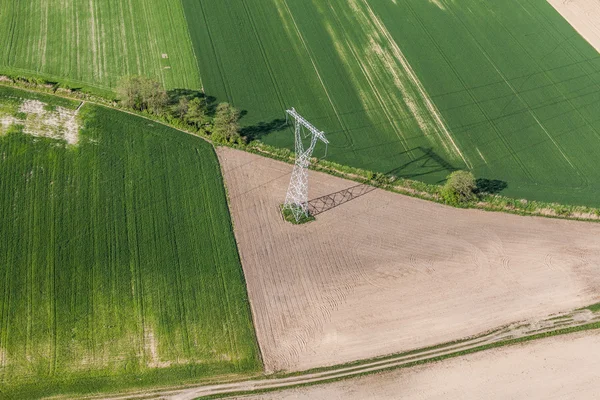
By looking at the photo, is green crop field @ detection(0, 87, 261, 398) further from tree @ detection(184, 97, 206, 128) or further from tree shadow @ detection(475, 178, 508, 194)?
tree shadow @ detection(475, 178, 508, 194)

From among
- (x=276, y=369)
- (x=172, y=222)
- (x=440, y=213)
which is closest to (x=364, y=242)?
(x=440, y=213)


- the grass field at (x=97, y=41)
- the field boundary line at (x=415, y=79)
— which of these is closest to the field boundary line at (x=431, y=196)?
the field boundary line at (x=415, y=79)

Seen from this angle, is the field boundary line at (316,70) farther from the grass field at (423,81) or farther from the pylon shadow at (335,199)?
the pylon shadow at (335,199)

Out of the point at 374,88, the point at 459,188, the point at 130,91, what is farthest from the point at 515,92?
the point at 130,91

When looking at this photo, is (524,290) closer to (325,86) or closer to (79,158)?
(325,86)

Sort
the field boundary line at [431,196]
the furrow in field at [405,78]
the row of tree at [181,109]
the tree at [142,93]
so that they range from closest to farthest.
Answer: the field boundary line at [431,196] → the row of tree at [181,109] → the tree at [142,93] → the furrow in field at [405,78]
